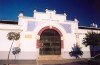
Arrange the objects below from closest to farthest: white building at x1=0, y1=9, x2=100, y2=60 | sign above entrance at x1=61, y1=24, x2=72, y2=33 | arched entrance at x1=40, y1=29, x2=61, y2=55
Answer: white building at x1=0, y1=9, x2=100, y2=60 < arched entrance at x1=40, y1=29, x2=61, y2=55 < sign above entrance at x1=61, y1=24, x2=72, y2=33

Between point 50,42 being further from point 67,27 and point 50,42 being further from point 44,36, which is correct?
point 67,27

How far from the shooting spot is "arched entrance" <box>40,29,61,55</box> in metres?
23.5

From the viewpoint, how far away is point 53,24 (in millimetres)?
Result: 24438

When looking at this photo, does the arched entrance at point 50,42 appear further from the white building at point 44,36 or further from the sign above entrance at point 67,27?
the sign above entrance at point 67,27

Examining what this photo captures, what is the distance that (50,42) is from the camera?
24.0 metres

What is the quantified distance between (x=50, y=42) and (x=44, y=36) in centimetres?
152

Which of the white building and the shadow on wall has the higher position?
the white building

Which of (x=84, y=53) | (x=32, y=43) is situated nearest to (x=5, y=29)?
(x=32, y=43)

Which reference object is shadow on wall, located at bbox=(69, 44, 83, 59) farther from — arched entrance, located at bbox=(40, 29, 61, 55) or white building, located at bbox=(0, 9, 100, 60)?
arched entrance, located at bbox=(40, 29, 61, 55)

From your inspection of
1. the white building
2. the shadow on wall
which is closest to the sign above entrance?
the white building

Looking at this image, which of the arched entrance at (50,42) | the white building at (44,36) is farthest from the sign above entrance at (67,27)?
the arched entrance at (50,42)

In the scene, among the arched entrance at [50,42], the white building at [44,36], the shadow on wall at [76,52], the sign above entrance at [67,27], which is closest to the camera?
the white building at [44,36]

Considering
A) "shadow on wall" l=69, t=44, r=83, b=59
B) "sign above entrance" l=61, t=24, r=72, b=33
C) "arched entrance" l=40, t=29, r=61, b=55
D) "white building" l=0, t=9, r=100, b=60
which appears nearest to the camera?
"white building" l=0, t=9, r=100, b=60

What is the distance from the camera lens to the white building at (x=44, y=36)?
853 inches
